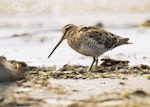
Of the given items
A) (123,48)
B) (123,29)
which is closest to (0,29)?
(123,29)

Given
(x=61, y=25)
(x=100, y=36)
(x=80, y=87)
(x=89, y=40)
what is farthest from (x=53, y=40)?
(x=80, y=87)

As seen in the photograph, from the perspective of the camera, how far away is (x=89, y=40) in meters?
11.2

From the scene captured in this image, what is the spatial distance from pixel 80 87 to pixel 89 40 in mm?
2114

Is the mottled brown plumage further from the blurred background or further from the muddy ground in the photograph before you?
the blurred background

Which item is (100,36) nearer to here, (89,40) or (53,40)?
(89,40)

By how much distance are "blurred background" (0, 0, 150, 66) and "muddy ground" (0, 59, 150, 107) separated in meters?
1.47

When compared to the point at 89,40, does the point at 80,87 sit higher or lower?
lower

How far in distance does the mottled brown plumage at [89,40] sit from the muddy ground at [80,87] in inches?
12.2

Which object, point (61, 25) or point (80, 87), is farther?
point (61, 25)

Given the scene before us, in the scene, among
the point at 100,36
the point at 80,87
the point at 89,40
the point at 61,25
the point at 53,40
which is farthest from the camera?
the point at 61,25

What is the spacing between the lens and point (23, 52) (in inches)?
548

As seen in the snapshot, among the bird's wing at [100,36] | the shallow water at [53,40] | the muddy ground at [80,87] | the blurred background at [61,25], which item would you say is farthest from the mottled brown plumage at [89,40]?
the blurred background at [61,25]

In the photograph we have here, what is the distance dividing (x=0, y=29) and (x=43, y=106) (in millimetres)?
10646

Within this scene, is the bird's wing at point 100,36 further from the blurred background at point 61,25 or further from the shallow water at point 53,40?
the blurred background at point 61,25
